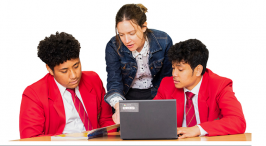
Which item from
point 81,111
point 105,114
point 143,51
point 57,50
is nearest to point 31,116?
point 81,111

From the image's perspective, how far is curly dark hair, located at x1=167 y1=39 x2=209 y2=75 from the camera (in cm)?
241

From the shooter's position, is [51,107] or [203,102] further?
[51,107]

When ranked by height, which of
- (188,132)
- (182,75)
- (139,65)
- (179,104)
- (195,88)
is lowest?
(188,132)

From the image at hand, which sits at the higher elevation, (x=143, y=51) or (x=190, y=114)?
(x=143, y=51)

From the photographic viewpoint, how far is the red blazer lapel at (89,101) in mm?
2674

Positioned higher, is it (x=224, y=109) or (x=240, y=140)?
(x=224, y=109)

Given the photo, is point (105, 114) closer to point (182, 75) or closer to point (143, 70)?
point (143, 70)

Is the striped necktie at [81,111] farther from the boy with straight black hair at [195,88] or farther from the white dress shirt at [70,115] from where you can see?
the boy with straight black hair at [195,88]

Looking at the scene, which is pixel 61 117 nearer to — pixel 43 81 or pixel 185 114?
pixel 43 81

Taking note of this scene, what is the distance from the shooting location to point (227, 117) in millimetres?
2066

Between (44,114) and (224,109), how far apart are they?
1.43 m

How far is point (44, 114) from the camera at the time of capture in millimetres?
2496

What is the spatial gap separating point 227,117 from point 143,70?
103 cm

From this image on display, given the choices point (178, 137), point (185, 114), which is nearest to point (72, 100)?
point (185, 114)
